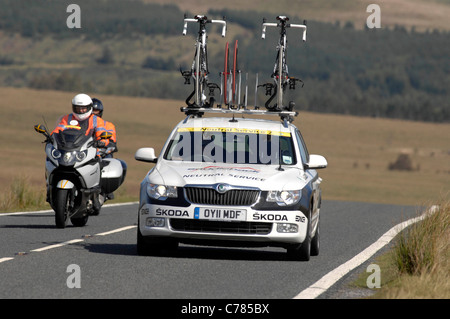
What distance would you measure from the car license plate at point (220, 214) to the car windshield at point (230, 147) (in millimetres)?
1318

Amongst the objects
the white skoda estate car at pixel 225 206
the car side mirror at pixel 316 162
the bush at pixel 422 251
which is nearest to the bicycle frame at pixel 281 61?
the car side mirror at pixel 316 162

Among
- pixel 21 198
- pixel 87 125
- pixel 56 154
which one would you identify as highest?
pixel 87 125

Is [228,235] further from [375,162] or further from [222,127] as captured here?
[375,162]

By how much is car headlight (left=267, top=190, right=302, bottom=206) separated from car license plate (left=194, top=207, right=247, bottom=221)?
14.6 inches

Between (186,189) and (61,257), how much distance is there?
1.61m

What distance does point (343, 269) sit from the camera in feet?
41.1

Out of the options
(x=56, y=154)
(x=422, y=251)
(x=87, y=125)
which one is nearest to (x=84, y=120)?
(x=87, y=125)

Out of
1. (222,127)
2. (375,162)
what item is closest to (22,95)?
(375,162)

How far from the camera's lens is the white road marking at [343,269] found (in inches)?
404

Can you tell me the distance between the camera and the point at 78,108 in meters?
16.9

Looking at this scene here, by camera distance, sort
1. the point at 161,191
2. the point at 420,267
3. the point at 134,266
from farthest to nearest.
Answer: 1. the point at 161,191
2. the point at 134,266
3. the point at 420,267

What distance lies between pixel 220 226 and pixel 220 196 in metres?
0.34

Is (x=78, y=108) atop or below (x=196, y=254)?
atop

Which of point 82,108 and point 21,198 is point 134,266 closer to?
point 82,108
